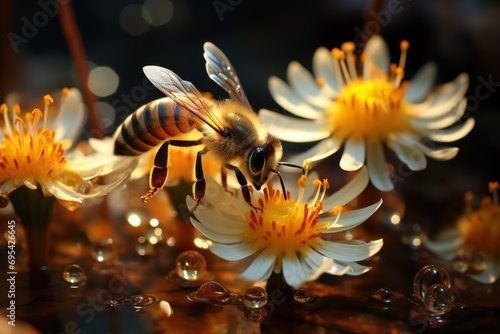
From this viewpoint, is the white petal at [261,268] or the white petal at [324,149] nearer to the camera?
the white petal at [261,268]

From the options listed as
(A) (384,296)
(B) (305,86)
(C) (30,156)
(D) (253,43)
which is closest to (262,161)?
(A) (384,296)

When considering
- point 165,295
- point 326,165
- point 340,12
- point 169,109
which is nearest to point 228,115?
point 169,109

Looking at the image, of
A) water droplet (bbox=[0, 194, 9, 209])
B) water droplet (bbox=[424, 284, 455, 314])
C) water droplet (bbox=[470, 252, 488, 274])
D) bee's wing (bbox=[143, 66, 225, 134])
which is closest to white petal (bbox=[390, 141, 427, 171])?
water droplet (bbox=[470, 252, 488, 274])

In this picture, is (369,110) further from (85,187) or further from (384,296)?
(85,187)

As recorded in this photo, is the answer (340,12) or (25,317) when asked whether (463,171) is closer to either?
(340,12)

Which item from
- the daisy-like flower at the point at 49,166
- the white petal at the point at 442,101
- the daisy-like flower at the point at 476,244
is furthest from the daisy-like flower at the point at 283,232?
the white petal at the point at 442,101

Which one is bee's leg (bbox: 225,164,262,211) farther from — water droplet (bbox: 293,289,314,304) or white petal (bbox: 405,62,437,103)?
white petal (bbox: 405,62,437,103)

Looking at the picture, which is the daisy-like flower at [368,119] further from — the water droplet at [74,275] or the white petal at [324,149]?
the water droplet at [74,275]
